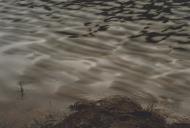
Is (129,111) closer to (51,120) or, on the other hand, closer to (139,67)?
(51,120)

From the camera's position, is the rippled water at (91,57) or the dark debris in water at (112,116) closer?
the dark debris in water at (112,116)

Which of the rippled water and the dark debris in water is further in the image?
the rippled water

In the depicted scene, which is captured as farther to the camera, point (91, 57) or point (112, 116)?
point (91, 57)

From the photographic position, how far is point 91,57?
8156 millimetres

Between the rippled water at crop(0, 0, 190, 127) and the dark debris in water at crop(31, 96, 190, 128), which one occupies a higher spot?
the dark debris in water at crop(31, 96, 190, 128)

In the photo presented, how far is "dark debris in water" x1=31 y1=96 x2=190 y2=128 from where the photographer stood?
15.1 feet

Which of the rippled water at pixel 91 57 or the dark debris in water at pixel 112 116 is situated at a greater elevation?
the dark debris in water at pixel 112 116

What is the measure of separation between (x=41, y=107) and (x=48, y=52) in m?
3.18

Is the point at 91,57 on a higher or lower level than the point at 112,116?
lower

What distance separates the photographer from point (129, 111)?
16.5 feet

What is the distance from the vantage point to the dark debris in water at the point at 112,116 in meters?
4.60

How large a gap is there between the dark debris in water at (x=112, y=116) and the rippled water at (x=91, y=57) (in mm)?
519

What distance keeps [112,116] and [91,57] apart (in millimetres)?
3498

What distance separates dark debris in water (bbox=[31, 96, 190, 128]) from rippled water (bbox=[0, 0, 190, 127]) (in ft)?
1.70
